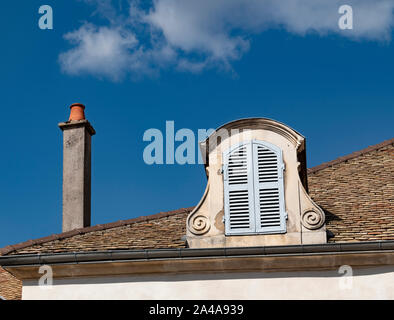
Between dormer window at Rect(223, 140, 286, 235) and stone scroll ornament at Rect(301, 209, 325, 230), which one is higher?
dormer window at Rect(223, 140, 286, 235)

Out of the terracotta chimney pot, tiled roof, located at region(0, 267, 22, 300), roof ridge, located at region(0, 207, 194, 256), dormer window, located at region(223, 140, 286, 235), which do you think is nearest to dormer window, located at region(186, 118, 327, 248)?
dormer window, located at region(223, 140, 286, 235)

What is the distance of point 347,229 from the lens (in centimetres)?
1098

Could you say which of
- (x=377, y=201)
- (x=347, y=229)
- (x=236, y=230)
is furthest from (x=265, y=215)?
(x=377, y=201)

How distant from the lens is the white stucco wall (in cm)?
1042

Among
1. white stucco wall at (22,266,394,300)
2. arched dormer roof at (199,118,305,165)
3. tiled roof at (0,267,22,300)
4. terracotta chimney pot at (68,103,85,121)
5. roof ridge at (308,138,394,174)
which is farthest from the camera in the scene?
terracotta chimney pot at (68,103,85,121)

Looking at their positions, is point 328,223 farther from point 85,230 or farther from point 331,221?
point 85,230

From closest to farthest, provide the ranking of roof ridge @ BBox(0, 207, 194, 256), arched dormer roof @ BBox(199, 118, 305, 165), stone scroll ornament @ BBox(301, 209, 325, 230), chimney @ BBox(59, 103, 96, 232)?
stone scroll ornament @ BBox(301, 209, 325, 230) → arched dormer roof @ BBox(199, 118, 305, 165) → roof ridge @ BBox(0, 207, 194, 256) → chimney @ BBox(59, 103, 96, 232)

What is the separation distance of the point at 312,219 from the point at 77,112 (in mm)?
6013

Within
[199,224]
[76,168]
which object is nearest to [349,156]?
[199,224]

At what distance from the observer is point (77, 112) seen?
15.1m

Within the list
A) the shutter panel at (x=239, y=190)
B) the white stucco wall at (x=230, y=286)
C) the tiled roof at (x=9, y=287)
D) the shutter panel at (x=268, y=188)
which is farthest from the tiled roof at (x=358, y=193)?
the tiled roof at (x=9, y=287)

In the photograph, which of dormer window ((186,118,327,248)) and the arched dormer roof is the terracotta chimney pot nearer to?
dormer window ((186,118,327,248))

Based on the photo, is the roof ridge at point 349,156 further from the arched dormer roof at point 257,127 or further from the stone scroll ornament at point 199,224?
the stone scroll ornament at point 199,224
